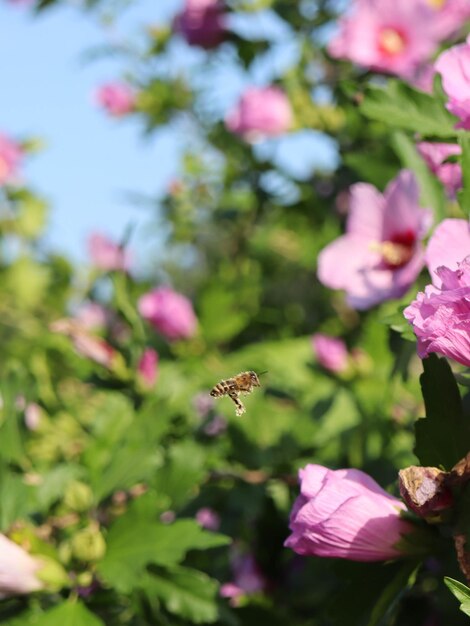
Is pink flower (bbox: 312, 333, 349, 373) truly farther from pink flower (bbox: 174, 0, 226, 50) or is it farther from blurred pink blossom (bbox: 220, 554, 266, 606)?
pink flower (bbox: 174, 0, 226, 50)

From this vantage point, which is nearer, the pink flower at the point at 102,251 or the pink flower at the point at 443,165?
the pink flower at the point at 443,165

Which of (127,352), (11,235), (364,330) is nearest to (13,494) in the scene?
(127,352)

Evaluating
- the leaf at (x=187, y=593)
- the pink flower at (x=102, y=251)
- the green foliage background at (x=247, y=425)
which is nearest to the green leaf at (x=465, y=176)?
the green foliage background at (x=247, y=425)

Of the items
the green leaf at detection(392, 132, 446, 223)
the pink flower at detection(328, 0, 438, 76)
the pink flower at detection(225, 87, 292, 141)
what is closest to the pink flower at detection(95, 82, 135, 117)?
the pink flower at detection(225, 87, 292, 141)

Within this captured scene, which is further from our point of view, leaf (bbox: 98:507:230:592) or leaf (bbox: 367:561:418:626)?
leaf (bbox: 98:507:230:592)

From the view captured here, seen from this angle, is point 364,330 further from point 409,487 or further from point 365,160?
point 409,487

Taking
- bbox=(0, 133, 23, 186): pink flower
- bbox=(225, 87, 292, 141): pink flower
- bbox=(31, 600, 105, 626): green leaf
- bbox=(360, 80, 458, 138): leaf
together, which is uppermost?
bbox=(360, 80, 458, 138): leaf

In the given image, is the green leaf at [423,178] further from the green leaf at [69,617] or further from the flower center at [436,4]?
the flower center at [436,4]

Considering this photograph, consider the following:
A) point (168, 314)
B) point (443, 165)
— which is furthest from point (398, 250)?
point (168, 314)
